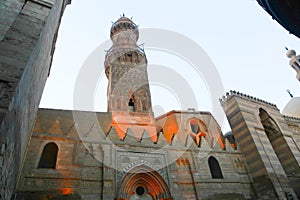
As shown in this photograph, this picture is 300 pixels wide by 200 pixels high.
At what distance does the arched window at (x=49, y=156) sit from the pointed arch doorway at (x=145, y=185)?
346cm

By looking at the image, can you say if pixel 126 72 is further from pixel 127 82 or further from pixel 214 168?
pixel 214 168

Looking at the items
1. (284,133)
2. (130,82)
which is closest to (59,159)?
(130,82)

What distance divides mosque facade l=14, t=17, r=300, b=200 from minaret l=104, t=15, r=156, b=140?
Result: 8cm

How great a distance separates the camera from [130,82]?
16609 millimetres

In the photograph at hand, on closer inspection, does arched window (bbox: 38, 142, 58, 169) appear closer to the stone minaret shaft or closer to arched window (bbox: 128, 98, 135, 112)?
the stone minaret shaft

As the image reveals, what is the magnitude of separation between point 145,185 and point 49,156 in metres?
5.08

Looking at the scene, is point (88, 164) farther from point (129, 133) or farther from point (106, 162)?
point (129, 133)

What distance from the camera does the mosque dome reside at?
81.1 feet

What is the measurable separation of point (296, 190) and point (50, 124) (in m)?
15.7

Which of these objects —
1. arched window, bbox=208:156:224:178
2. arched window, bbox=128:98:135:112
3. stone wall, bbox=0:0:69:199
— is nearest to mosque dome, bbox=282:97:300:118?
arched window, bbox=208:156:224:178

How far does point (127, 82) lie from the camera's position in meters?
16.5

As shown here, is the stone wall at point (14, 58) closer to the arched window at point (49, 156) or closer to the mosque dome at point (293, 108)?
the arched window at point (49, 156)

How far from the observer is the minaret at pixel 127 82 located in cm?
1425

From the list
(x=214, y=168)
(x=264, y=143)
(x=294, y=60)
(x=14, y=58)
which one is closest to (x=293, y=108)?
(x=294, y=60)
